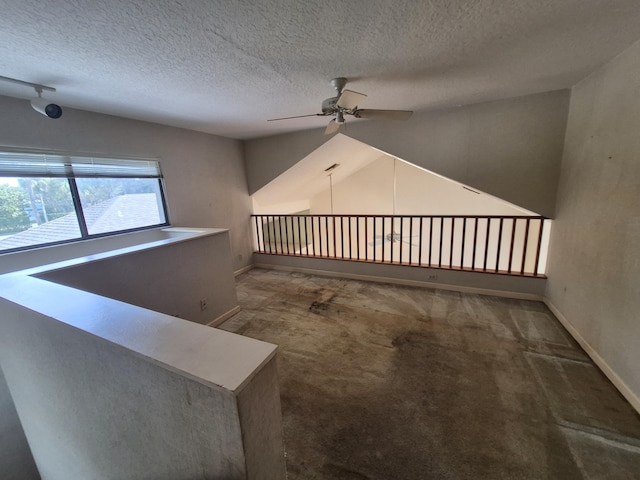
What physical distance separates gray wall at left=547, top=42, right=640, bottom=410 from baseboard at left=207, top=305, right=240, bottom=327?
3.46m

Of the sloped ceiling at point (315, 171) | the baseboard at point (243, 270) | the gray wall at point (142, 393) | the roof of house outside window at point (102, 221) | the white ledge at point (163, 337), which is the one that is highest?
the sloped ceiling at point (315, 171)

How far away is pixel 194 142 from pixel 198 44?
2.49m

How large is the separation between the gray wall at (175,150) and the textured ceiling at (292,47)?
24 cm

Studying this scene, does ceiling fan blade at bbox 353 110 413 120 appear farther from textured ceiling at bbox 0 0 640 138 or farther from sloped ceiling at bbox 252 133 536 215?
sloped ceiling at bbox 252 133 536 215

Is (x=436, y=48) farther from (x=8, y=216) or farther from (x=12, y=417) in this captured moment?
(x=12, y=417)

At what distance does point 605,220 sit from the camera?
2016 mm

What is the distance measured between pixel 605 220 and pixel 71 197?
497cm

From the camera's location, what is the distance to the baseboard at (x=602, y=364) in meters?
1.68

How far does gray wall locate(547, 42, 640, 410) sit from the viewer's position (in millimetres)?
1739

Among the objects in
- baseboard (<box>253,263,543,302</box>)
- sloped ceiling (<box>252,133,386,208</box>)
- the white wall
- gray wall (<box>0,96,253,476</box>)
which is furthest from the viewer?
the white wall

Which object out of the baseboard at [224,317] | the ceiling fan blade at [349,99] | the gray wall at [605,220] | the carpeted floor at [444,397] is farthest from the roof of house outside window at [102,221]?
the gray wall at [605,220]

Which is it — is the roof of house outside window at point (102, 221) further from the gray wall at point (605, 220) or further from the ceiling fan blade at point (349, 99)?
the gray wall at point (605, 220)

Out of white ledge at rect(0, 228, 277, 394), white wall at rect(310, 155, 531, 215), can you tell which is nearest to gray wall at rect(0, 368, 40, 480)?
white ledge at rect(0, 228, 277, 394)

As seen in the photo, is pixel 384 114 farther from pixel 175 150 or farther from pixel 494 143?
pixel 175 150
